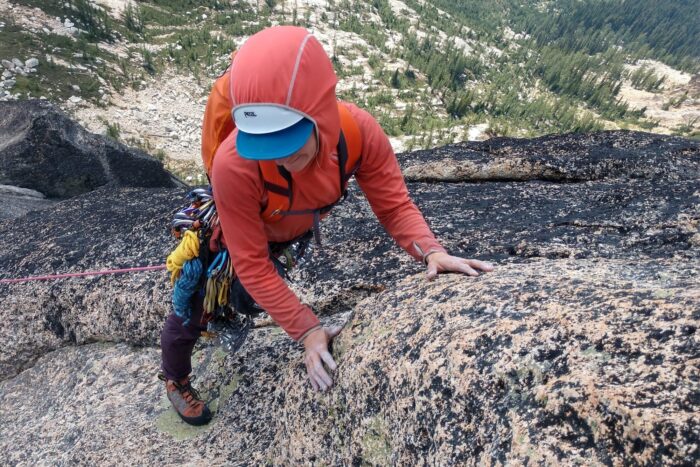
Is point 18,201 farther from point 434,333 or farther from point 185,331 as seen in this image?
point 434,333

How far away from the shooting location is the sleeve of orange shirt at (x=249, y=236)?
5.92ft

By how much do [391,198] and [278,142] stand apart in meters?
0.99

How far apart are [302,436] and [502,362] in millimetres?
1237

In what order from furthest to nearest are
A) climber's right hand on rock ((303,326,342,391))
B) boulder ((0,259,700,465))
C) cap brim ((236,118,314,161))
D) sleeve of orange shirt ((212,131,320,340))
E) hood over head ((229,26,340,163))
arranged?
climber's right hand on rock ((303,326,342,391)) → sleeve of orange shirt ((212,131,320,340)) → cap brim ((236,118,314,161)) → hood over head ((229,26,340,163)) → boulder ((0,259,700,465))

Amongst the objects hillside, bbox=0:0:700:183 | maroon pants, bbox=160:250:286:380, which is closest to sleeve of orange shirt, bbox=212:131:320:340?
maroon pants, bbox=160:250:286:380

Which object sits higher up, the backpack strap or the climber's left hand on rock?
the backpack strap

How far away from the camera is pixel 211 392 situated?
307 cm

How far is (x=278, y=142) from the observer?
1552mm

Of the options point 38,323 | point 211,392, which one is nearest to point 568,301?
point 211,392

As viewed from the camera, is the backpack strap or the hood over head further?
the backpack strap

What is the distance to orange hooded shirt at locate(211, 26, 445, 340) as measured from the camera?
4.77 feet

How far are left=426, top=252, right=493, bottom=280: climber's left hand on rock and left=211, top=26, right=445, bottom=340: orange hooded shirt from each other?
61 mm

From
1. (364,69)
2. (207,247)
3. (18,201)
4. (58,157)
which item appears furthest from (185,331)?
(364,69)

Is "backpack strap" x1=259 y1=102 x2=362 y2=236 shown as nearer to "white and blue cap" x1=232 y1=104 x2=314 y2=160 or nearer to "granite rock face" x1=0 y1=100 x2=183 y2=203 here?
"white and blue cap" x1=232 y1=104 x2=314 y2=160
